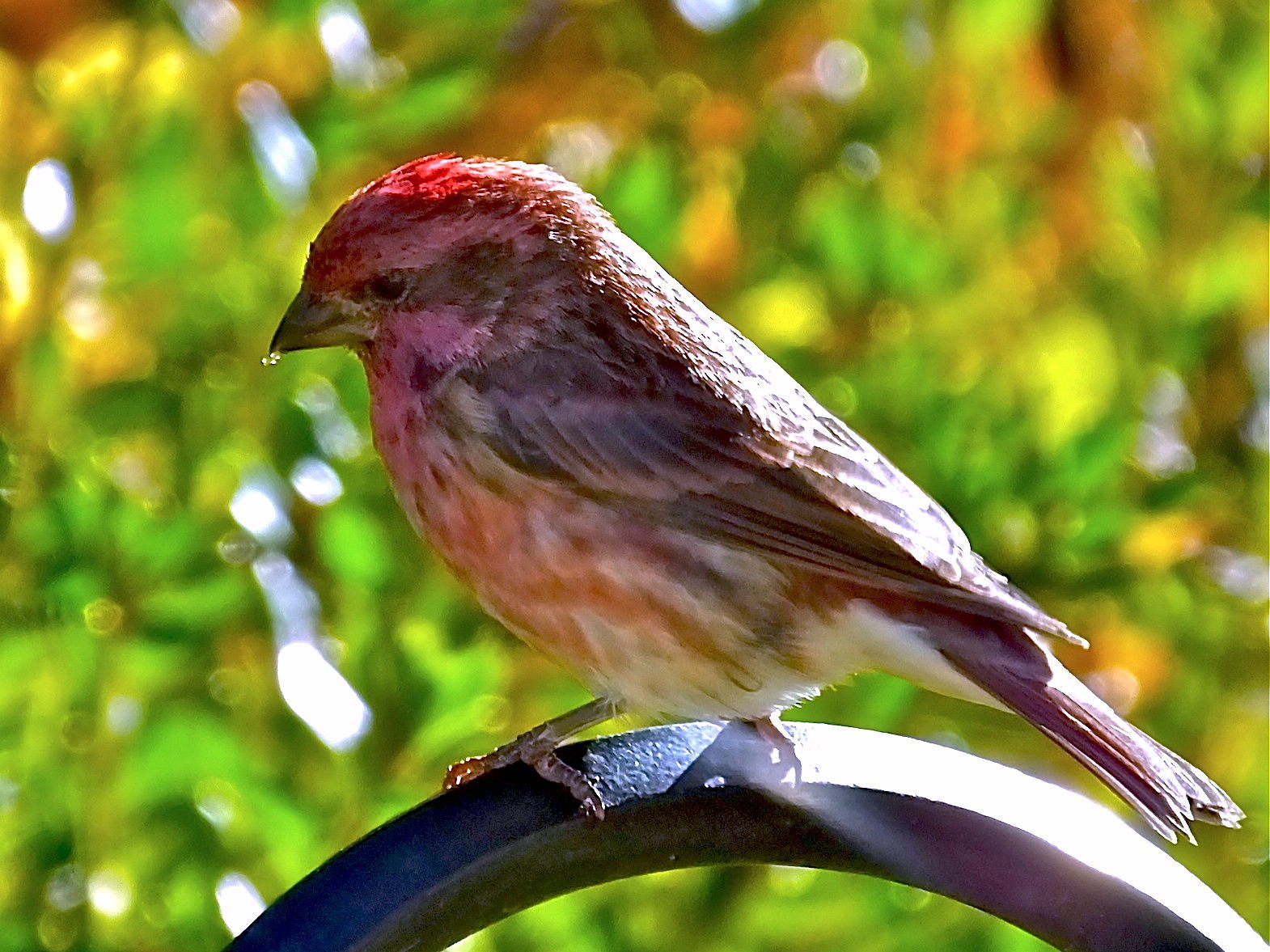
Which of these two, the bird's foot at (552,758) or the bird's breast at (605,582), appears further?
the bird's breast at (605,582)

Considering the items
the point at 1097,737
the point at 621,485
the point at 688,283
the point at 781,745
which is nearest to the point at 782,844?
the point at 781,745

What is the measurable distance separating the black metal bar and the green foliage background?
0.44 meters

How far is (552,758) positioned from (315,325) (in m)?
0.63

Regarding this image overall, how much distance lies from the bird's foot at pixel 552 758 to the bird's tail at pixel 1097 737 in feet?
1.42

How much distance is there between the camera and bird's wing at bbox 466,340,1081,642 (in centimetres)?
211

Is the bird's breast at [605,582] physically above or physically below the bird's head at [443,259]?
below

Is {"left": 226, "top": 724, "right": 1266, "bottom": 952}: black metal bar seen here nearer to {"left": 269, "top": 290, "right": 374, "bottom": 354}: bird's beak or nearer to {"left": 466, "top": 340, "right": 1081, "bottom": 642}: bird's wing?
{"left": 466, "top": 340, "right": 1081, "bottom": 642}: bird's wing

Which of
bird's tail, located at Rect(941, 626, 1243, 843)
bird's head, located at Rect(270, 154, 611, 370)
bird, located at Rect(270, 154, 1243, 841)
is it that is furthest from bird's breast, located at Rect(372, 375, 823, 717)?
bird's tail, located at Rect(941, 626, 1243, 843)

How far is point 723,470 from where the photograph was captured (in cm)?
218

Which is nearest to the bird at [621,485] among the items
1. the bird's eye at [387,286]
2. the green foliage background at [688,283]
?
the bird's eye at [387,286]

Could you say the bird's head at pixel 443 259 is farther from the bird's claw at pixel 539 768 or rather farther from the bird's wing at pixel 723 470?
the bird's claw at pixel 539 768

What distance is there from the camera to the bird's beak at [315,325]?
2141 millimetres

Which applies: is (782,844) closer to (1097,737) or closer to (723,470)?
(1097,737)

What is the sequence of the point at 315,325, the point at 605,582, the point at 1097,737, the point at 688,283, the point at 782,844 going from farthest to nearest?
the point at 688,283 < the point at 315,325 < the point at 605,582 < the point at 1097,737 < the point at 782,844
